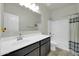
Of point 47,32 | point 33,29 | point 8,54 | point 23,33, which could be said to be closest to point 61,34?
point 47,32

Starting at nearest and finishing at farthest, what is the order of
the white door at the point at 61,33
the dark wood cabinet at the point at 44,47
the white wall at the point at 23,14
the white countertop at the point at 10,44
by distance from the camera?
the white countertop at the point at 10,44 → the white wall at the point at 23,14 → the dark wood cabinet at the point at 44,47 → the white door at the point at 61,33

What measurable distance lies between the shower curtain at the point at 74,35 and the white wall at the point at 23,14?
1.38 metres

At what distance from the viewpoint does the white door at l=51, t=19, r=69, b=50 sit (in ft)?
9.71

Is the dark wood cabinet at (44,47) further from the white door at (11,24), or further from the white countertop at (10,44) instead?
the white door at (11,24)

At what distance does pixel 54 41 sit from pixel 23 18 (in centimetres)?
145

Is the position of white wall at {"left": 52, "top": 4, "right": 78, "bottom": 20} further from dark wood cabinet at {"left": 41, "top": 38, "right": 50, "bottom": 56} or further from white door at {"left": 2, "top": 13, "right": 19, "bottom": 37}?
white door at {"left": 2, "top": 13, "right": 19, "bottom": 37}

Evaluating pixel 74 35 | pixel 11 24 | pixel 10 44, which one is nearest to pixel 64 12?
pixel 74 35

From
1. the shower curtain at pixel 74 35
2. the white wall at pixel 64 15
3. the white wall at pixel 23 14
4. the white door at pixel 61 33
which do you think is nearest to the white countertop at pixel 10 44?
the white wall at pixel 23 14

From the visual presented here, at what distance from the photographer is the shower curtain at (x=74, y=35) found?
3059 millimetres

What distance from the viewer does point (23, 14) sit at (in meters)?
2.40

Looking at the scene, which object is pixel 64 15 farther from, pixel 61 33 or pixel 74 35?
pixel 74 35

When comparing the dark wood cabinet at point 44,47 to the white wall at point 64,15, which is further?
the white wall at point 64,15

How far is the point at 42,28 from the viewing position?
3.50 metres

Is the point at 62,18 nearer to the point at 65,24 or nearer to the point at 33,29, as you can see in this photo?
the point at 65,24
